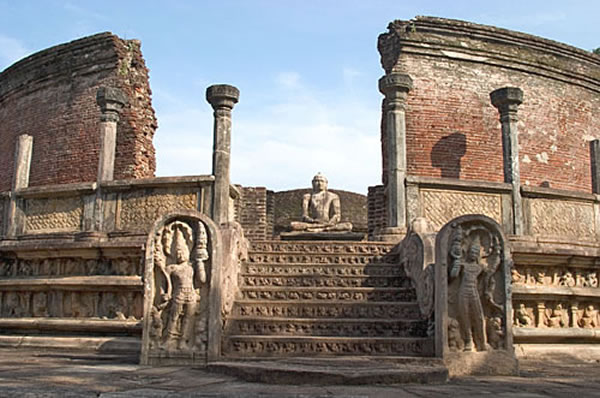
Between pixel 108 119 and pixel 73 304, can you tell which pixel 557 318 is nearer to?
pixel 73 304

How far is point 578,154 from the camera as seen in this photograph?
15070 mm

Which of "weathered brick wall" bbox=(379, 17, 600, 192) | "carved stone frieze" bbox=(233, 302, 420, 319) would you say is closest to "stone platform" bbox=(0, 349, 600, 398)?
"carved stone frieze" bbox=(233, 302, 420, 319)

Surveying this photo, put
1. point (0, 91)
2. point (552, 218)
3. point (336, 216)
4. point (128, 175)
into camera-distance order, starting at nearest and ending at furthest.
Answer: point (552, 218) < point (336, 216) < point (128, 175) < point (0, 91)

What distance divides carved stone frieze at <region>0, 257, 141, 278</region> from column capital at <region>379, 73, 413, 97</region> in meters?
4.91

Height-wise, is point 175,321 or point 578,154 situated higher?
point 578,154

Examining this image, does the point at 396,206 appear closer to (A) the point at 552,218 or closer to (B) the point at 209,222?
(A) the point at 552,218

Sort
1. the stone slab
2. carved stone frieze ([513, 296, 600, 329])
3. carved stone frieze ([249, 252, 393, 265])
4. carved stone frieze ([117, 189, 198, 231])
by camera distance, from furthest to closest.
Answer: the stone slab < carved stone frieze ([117, 189, 198, 231]) < carved stone frieze ([513, 296, 600, 329]) < carved stone frieze ([249, 252, 393, 265])

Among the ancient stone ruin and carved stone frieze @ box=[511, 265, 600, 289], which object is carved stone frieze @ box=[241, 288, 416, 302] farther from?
carved stone frieze @ box=[511, 265, 600, 289]

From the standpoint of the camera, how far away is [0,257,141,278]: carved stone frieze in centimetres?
909

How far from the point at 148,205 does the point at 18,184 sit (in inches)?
126

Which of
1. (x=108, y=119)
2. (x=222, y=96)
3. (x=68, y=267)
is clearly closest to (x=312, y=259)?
(x=222, y=96)

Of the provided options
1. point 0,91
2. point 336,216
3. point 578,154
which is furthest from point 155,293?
point 0,91

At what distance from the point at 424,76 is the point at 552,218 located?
5.33 meters

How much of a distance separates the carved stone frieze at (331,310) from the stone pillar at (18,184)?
496 centimetres
